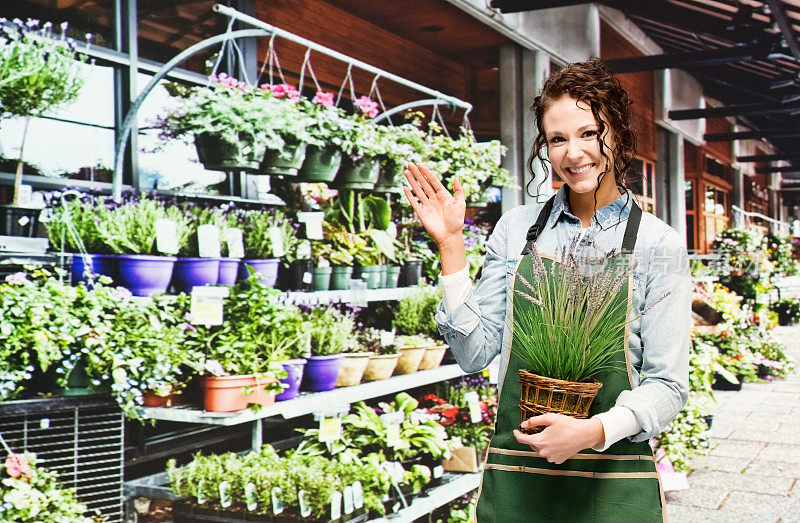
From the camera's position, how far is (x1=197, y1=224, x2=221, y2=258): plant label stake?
2914 mm

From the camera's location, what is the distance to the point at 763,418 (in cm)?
650

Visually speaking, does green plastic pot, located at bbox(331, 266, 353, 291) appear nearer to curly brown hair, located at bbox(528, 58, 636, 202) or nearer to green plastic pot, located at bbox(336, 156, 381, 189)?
green plastic pot, located at bbox(336, 156, 381, 189)

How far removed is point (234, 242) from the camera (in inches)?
122

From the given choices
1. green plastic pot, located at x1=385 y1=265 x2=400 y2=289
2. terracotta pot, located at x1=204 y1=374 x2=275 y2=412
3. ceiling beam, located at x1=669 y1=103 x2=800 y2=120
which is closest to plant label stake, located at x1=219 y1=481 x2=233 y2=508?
terracotta pot, located at x1=204 y1=374 x2=275 y2=412

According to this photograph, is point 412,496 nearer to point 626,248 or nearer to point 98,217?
point 98,217

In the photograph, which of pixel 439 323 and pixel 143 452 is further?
pixel 143 452

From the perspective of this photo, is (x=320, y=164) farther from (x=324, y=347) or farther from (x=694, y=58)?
(x=694, y=58)

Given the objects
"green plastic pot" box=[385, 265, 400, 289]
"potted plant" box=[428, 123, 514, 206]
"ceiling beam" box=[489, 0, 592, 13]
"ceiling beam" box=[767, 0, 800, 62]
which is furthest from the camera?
"ceiling beam" box=[767, 0, 800, 62]

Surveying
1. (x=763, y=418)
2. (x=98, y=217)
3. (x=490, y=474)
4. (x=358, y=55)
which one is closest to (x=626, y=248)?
(x=490, y=474)

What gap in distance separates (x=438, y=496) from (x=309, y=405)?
844 millimetres

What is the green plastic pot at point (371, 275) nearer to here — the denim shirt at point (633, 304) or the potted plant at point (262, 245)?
the potted plant at point (262, 245)

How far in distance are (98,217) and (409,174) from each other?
1562 millimetres

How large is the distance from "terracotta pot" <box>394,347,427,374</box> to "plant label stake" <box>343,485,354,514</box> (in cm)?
83

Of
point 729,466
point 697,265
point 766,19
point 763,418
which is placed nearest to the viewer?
point 729,466
